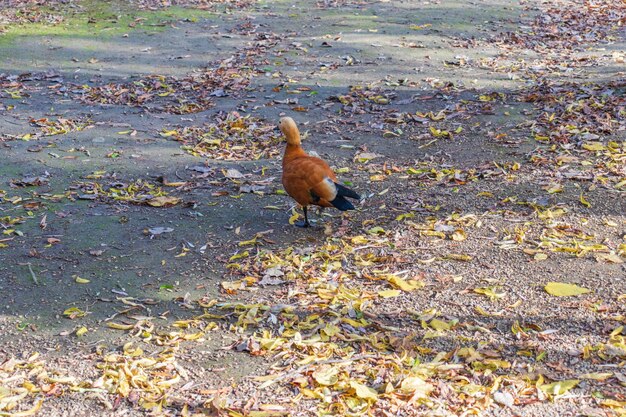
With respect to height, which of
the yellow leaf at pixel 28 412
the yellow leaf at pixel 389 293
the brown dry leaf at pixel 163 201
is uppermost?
the brown dry leaf at pixel 163 201

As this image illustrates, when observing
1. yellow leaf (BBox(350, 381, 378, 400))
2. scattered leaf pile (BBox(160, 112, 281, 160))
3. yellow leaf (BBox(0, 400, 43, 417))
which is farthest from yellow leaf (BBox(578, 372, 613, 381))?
scattered leaf pile (BBox(160, 112, 281, 160))

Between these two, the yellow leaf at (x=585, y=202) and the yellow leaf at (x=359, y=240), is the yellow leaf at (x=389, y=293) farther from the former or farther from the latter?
the yellow leaf at (x=585, y=202)

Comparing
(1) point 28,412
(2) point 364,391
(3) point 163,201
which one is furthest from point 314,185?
(1) point 28,412

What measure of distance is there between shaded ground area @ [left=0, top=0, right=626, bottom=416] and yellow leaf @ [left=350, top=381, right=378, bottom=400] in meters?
0.01

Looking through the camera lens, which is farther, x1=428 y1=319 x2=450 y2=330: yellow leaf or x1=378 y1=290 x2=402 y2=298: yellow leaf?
x1=378 y1=290 x2=402 y2=298: yellow leaf

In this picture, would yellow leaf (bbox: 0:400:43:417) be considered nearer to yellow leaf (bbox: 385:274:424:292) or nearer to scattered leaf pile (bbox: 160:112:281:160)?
yellow leaf (bbox: 385:274:424:292)

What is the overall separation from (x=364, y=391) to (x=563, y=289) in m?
1.67

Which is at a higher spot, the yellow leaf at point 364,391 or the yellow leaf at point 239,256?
the yellow leaf at point 239,256

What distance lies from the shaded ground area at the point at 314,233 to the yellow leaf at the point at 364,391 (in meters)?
0.01

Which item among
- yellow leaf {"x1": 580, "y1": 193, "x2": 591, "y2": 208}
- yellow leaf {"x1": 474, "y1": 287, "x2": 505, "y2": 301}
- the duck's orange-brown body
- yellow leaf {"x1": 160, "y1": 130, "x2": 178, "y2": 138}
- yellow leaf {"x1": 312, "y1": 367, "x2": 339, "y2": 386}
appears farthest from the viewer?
yellow leaf {"x1": 160, "y1": 130, "x2": 178, "y2": 138}

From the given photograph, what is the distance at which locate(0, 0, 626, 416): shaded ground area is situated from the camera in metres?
3.67

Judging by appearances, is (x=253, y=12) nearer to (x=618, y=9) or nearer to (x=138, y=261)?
(x=618, y=9)

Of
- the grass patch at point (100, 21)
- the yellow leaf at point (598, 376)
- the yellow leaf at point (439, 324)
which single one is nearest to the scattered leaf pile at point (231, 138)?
the yellow leaf at point (439, 324)

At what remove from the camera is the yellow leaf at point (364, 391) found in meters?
3.50
